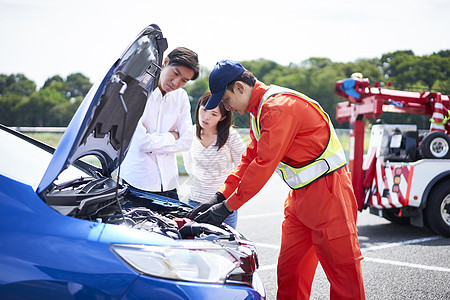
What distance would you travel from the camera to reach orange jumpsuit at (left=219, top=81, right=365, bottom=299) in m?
2.60

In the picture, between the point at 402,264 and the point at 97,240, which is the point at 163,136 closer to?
the point at 97,240

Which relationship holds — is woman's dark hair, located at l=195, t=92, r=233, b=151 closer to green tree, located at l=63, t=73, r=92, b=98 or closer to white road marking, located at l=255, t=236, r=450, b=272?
white road marking, located at l=255, t=236, r=450, b=272

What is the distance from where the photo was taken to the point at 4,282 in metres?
1.63

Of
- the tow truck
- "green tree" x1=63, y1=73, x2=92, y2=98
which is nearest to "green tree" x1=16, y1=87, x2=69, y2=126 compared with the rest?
"green tree" x1=63, y1=73, x2=92, y2=98

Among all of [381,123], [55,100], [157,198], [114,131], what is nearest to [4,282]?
[114,131]

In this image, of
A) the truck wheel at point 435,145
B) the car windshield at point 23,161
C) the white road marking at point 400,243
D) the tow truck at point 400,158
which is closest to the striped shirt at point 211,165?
the car windshield at point 23,161

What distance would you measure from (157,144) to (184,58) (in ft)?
2.39

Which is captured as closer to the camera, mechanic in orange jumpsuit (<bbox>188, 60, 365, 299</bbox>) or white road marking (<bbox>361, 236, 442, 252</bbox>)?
mechanic in orange jumpsuit (<bbox>188, 60, 365, 299</bbox>)

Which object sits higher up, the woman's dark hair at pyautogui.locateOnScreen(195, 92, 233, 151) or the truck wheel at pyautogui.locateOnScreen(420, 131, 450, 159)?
the woman's dark hair at pyautogui.locateOnScreen(195, 92, 233, 151)

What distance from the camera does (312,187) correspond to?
2.76m

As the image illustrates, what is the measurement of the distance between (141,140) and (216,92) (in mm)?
1071

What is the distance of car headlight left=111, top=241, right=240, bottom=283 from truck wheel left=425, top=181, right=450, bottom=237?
196 inches

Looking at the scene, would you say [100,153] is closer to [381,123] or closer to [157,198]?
[157,198]

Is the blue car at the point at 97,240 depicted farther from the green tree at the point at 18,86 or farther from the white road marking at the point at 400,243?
the green tree at the point at 18,86
